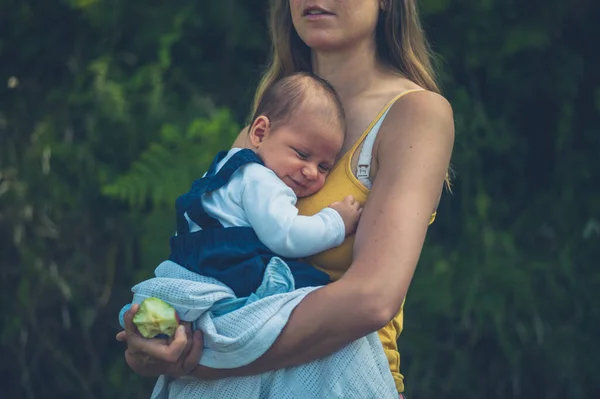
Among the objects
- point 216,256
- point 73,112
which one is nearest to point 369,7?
point 216,256

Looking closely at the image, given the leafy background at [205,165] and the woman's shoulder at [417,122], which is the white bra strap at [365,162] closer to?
the woman's shoulder at [417,122]

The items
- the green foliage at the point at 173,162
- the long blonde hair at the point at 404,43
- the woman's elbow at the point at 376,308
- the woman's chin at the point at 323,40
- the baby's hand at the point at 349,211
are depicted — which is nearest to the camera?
the woman's elbow at the point at 376,308

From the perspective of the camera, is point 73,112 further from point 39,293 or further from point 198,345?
point 198,345

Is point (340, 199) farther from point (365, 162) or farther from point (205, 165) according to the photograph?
point (205, 165)

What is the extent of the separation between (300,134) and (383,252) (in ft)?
1.18

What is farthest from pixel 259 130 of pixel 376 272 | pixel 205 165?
pixel 205 165

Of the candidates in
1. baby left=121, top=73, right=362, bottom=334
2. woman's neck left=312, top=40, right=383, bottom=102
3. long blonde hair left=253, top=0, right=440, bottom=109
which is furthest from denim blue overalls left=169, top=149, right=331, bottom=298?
long blonde hair left=253, top=0, right=440, bottom=109

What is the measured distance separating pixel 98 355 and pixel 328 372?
8.28 feet

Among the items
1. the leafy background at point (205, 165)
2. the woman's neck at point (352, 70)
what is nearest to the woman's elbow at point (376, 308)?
the woman's neck at point (352, 70)

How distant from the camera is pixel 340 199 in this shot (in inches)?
91.8

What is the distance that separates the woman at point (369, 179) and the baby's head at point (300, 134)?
5 centimetres

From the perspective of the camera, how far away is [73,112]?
15.0 ft

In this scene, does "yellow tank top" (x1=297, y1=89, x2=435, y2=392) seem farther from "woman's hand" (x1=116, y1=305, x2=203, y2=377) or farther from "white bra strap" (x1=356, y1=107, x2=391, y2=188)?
"woman's hand" (x1=116, y1=305, x2=203, y2=377)

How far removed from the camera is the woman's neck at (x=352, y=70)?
257cm
